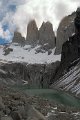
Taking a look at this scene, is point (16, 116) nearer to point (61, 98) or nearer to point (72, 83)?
point (61, 98)

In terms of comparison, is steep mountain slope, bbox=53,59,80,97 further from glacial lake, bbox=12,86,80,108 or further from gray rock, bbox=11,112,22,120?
gray rock, bbox=11,112,22,120

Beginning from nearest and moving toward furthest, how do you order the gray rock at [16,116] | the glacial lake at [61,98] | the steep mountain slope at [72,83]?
1. the gray rock at [16,116]
2. the glacial lake at [61,98]
3. the steep mountain slope at [72,83]

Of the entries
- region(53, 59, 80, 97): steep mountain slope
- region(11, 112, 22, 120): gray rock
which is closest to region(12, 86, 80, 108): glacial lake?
region(53, 59, 80, 97): steep mountain slope

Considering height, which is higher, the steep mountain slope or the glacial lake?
the steep mountain slope

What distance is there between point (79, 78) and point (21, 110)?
355ft

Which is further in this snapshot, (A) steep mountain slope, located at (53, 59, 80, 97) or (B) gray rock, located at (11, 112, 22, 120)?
(A) steep mountain slope, located at (53, 59, 80, 97)

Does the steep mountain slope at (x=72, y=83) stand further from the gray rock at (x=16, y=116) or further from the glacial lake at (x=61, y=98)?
the gray rock at (x=16, y=116)

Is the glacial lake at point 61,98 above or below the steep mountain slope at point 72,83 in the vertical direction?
below

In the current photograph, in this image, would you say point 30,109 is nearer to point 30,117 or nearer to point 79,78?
point 30,117

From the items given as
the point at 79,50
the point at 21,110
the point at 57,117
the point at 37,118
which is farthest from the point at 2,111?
the point at 79,50

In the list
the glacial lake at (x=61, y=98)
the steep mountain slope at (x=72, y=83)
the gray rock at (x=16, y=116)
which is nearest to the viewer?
the gray rock at (x=16, y=116)

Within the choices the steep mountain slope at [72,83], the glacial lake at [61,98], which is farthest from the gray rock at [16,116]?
the steep mountain slope at [72,83]

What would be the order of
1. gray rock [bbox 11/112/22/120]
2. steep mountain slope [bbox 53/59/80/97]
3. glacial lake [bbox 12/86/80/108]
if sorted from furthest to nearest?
steep mountain slope [bbox 53/59/80/97] < glacial lake [bbox 12/86/80/108] < gray rock [bbox 11/112/22/120]

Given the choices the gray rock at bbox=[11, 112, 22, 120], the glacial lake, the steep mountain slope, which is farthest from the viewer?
the steep mountain slope
